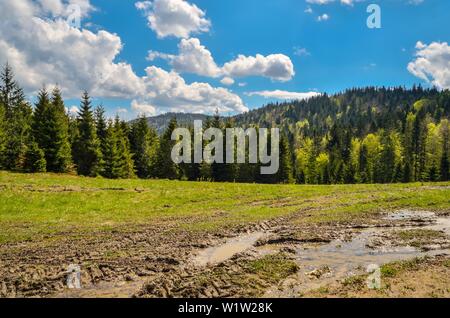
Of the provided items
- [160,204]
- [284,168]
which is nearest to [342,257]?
[160,204]

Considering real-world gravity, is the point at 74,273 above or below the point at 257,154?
below

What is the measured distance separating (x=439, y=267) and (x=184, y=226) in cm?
1493

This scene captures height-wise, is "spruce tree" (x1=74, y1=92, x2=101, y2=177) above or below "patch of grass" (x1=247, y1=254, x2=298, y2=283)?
above

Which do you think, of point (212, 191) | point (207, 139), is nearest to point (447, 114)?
point (207, 139)

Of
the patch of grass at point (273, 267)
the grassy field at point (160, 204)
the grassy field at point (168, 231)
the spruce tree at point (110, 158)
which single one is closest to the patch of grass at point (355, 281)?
the grassy field at point (168, 231)

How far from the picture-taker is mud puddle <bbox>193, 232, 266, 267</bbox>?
15.8m

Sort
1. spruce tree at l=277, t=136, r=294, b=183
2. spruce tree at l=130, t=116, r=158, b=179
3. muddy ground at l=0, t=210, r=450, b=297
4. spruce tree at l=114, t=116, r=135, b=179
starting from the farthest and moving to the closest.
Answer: spruce tree at l=277, t=136, r=294, b=183 < spruce tree at l=130, t=116, r=158, b=179 < spruce tree at l=114, t=116, r=135, b=179 < muddy ground at l=0, t=210, r=450, b=297

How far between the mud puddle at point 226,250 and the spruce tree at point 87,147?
146 ft

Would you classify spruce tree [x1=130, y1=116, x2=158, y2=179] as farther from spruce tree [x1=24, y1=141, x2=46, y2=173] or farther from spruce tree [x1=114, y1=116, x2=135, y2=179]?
spruce tree [x1=24, y1=141, x2=46, y2=173]

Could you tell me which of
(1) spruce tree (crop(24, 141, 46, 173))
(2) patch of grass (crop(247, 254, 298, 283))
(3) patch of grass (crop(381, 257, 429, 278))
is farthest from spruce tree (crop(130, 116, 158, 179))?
(3) patch of grass (crop(381, 257, 429, 278))

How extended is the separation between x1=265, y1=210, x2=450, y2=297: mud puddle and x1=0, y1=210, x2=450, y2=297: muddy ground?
1.5 inches

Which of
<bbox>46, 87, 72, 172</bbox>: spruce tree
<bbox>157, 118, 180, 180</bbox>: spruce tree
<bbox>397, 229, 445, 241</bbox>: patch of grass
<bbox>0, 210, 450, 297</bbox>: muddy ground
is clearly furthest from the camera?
<bbox>157, 118, 180, 180</bbox>: spruce tree

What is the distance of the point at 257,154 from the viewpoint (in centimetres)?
8631
